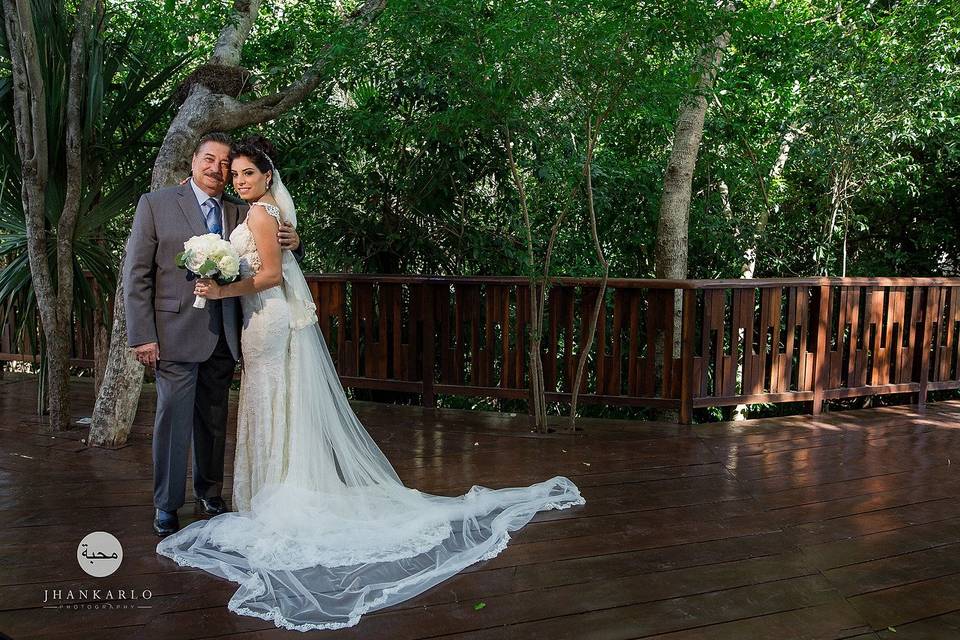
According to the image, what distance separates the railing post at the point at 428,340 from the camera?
5.38 meters

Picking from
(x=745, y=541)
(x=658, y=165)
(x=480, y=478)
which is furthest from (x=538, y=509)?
(x=658, y=165)

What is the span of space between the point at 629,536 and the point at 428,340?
2.56 metres

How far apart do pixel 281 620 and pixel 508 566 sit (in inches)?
32.9

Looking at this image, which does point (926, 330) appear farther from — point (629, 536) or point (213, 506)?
point (213, 506)

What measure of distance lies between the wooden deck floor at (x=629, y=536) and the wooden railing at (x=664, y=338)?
0.31m

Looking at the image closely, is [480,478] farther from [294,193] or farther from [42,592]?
[294,193]

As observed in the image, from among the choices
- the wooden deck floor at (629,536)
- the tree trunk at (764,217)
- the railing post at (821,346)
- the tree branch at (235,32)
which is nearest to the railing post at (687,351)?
the wooden deck floor at (629,536)

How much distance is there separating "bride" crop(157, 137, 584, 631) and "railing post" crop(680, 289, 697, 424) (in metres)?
1.66

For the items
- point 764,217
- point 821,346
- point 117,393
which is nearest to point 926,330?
point 821,346

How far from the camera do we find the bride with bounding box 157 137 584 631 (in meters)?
2.72

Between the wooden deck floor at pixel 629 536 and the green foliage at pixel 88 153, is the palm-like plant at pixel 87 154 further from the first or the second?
the wooden deck floor at pixel 629 536

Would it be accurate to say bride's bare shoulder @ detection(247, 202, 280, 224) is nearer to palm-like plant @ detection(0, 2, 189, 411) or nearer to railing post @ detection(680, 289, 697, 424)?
palm-like plant @ detection(0, 2, 189, 411)

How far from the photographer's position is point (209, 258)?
283 cm

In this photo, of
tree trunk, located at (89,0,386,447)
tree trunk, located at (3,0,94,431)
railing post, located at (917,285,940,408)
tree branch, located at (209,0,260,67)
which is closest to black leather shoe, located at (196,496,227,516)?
tree trunk, located at (89,0,386,447)
